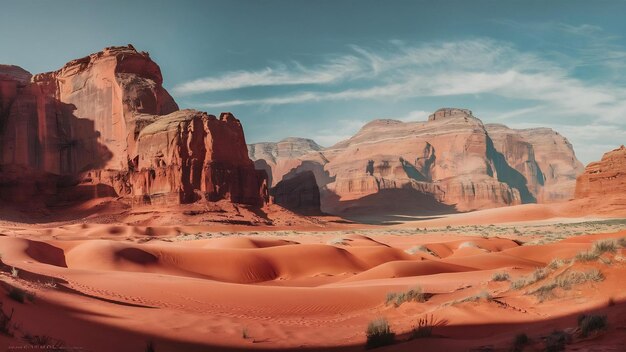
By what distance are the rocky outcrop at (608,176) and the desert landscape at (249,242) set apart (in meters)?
0.19

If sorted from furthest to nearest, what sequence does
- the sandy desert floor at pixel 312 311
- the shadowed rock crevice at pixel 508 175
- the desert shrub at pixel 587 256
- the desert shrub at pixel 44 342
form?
the shadowed rock crevice at pixel 508 175, the desert shrub at pixel 587 256, the sandy desert floor at pixel 312 311, the desert shrub at pixel 44 342

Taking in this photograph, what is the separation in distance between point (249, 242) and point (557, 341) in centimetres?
2060

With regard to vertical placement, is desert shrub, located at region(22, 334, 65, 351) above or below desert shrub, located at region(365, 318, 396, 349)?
above

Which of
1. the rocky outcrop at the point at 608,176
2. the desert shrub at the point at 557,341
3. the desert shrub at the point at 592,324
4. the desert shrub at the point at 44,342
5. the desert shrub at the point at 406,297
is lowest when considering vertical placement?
the desert shrub at the point at 406,297

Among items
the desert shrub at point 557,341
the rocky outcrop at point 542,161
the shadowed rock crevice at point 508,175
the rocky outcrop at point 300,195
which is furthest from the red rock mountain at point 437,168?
the desert shrub at point 557,341

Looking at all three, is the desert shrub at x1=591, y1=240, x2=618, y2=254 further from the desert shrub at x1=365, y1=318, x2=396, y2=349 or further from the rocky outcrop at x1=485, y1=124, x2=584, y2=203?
the rocky outcrop at x1=485, y1=124, x2=584, y2=203

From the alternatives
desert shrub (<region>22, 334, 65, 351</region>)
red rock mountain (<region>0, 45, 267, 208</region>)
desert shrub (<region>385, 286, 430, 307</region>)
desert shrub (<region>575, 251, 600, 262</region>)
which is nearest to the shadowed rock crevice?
red rock mountain (<region>0, 45, 267, 208</region>)

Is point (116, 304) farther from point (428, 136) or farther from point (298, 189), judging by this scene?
point (428, 136)

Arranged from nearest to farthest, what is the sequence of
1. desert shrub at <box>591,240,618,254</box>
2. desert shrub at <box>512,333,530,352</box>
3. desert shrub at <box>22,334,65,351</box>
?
desert shrub at <box>22,334,65,351</box> < desert shrub at <box>512,333,530,352</box> < desert shrub at <box>591,240,618,254</box>

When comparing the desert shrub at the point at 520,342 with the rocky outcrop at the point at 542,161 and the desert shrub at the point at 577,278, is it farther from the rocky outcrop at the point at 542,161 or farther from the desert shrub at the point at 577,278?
the rocky outcrop at the point at 542,161

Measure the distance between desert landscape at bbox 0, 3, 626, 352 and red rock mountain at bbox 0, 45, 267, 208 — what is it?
22cm

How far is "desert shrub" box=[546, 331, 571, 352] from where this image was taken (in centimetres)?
550

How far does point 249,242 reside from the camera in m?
25.4

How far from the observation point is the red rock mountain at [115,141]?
51.1m
